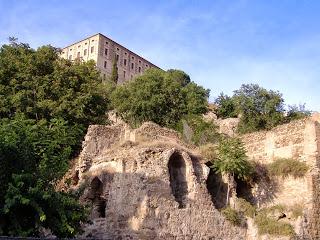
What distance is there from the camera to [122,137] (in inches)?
907

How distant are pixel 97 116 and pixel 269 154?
Answer: 10.2 meters

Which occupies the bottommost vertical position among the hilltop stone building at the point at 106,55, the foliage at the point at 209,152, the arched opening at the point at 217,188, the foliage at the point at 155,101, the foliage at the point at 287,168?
the arched opening at the point at 217,188

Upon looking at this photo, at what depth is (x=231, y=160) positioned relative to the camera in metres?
20.6

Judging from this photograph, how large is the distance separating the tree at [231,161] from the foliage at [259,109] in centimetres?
1446

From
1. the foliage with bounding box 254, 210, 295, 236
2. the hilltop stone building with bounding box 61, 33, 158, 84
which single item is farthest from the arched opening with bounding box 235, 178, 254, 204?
the hilltop stone building with bounding box 61, 33, 158, 84

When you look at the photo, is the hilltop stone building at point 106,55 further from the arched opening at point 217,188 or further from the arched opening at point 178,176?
the arched opening at point 178,176

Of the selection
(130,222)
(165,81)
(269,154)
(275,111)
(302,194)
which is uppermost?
(165,81)

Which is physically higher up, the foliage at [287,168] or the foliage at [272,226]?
the foliage at [287,168]

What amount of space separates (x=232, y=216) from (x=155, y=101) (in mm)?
18353

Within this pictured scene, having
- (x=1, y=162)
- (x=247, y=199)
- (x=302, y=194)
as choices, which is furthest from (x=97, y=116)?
(x=1, y=162)

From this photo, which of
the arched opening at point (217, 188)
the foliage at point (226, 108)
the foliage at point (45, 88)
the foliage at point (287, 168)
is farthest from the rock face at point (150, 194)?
the foliage at point (226, 108)

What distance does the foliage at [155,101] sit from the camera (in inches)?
1451

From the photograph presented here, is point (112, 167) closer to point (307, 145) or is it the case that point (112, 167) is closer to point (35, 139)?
point (35, 139)

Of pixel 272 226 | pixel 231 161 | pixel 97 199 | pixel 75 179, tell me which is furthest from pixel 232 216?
pixel 75 179
